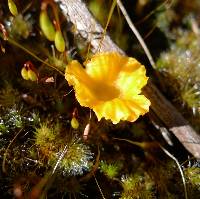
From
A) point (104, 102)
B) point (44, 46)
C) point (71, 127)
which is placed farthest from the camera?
point (44, 46)

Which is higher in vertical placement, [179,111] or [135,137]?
[179,111]

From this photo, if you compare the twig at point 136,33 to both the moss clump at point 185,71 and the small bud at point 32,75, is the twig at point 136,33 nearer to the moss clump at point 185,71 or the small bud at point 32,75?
the moss clump at point 185,71

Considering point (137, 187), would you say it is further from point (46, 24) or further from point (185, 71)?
point (46, 24)

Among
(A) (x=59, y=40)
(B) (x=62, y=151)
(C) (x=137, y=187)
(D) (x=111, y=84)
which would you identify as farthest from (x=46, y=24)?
(C) (x=137, y=187)

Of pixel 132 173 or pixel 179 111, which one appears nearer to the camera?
pixel 132 173

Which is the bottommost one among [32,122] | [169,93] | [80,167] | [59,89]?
[80,167]

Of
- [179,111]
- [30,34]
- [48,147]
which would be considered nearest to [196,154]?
[179,111]

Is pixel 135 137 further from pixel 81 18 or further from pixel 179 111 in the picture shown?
pixel 81 18
